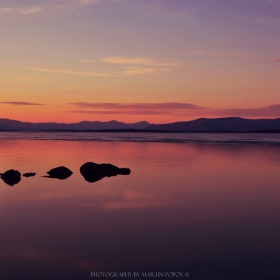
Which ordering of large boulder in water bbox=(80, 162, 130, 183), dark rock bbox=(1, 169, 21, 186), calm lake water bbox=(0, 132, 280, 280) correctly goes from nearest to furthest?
calm lake water bbox=(0, 132, 280, 280) → dark rock bbox=(1, 169, 21, 186) → large boulder in water bbox=(80, 162, 130, 183)

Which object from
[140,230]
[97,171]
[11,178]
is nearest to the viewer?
[140,230]

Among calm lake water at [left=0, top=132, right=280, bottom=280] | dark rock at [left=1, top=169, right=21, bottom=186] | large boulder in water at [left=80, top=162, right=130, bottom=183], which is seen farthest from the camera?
large boulder in water at [left=80, top=162, right=130, bottom=183]

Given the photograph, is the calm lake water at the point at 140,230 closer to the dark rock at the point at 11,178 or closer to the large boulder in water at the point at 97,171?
the dark rock at the point at 11,178

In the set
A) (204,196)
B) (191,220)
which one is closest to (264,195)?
(204,196)

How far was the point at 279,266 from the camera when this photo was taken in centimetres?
1009

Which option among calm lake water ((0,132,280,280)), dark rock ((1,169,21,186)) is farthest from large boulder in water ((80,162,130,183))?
dark rock ((1,169,21,186))

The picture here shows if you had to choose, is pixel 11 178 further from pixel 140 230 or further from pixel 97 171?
pixel 140 230

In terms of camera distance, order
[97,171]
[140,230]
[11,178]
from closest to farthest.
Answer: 1. [140,230]
2. [11,178]
3. [97,171]

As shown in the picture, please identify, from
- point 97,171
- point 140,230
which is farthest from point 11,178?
point 140,230

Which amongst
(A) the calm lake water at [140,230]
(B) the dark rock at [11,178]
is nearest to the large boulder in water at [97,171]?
(A) the calm lake water at [140,230]

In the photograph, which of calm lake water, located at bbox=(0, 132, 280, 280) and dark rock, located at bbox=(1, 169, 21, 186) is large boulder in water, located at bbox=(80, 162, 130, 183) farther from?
dark rock, located at bbox=(1, 169, 21, 186)

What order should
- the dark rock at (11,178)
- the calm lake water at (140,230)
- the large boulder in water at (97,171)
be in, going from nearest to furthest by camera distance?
the calm lake water at (140,230) → the dark rock at (11,178) → the large boulder in water at (97,171)

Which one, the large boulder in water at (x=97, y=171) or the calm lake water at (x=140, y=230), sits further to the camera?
the large boulder in water at (x=97, y=171)

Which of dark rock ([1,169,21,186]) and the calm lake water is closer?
the calm lake water
